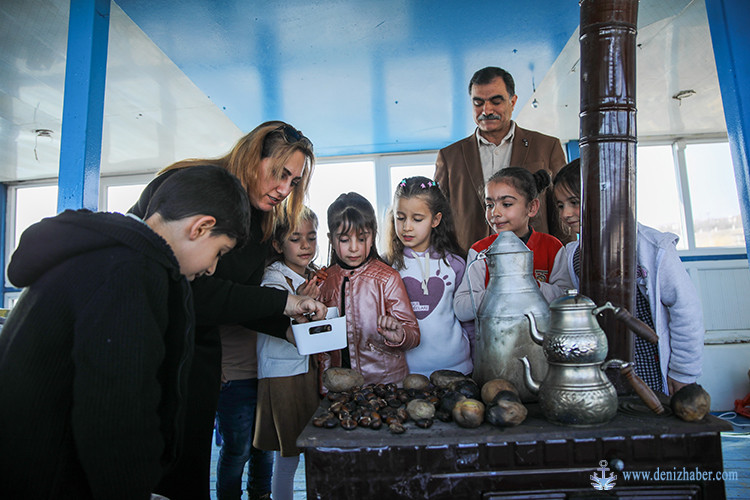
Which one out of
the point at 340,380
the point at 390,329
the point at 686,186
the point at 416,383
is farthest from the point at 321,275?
the point at 686,186

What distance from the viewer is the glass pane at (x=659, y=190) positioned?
6746mm

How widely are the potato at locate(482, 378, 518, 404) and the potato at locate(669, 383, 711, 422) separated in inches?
14.1

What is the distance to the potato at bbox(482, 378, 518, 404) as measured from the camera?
3.71 feet

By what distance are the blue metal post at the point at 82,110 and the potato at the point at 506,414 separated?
238cm

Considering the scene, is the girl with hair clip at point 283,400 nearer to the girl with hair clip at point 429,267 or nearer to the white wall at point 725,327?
the girl with hair clip at point 429,267

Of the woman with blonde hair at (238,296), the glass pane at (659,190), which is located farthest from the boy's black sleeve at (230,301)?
the glass pane at (659,190)

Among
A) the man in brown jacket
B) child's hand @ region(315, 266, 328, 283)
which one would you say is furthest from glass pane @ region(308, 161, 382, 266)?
child's hand @ region(315, 266, 328, 283)

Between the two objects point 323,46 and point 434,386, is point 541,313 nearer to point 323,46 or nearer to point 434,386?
point 434,386

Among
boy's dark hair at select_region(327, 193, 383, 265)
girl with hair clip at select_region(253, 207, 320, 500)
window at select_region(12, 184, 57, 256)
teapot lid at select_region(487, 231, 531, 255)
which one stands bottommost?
girl with hair clip at select_region(253, 207, 320, 500)

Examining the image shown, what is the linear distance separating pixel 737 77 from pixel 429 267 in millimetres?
1943

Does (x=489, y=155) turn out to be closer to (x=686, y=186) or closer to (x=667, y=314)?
(x=667, y=314)

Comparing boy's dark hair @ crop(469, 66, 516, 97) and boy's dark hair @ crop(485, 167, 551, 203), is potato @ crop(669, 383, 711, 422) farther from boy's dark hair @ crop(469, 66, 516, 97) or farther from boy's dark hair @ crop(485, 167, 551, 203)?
boy's dark hair @ crop(469, 66, 516, 97)

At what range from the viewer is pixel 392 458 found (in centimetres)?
98

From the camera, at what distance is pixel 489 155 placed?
303 centimetres
